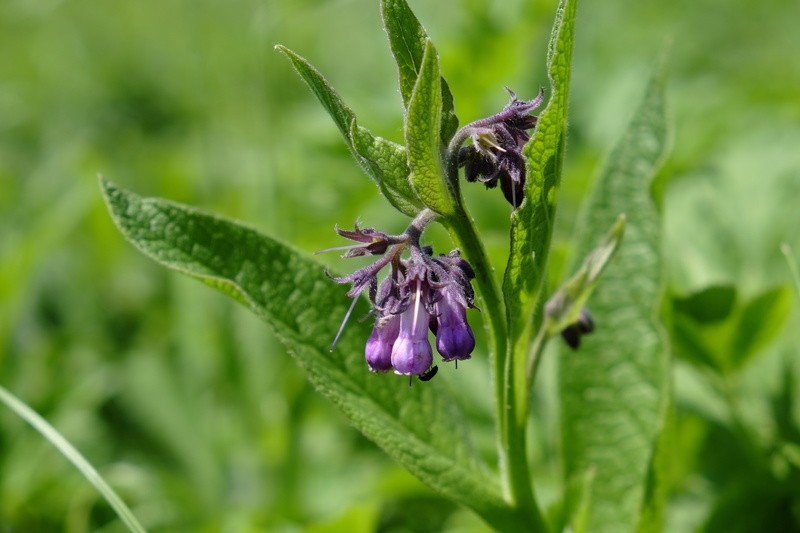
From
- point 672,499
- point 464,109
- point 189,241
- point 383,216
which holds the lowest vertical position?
point 672,499

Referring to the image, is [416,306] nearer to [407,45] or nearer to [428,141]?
[428,141]

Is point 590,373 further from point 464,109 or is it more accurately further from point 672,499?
point 464,109

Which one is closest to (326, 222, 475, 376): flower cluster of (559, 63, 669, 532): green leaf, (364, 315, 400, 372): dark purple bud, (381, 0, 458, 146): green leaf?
(364, 315, 400, 372): dark purple bud

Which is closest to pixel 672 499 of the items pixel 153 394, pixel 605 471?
pixel 605 471

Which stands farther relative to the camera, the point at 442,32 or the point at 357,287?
the point at 442,32

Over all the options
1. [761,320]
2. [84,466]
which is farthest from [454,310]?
[761,320]

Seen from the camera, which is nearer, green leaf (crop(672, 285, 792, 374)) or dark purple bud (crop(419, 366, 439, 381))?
dark purple bud (crop(419, 366, 439, 381))

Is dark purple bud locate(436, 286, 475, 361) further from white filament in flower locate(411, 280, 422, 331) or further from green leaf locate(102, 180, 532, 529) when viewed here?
green leaf locate(102, 180, 532, 529)

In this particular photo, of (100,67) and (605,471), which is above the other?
(100,67)
